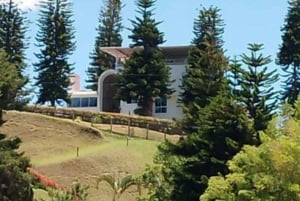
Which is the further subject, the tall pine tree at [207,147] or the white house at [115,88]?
the white house at [115,88]

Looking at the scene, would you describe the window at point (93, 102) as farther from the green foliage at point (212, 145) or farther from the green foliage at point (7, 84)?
the green foliage at point (212, 145)

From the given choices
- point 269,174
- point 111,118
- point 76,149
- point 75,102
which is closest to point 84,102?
point 75,102

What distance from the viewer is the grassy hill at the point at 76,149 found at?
38.6 metres

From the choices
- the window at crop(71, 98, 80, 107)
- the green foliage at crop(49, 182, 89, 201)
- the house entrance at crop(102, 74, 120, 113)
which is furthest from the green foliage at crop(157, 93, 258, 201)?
the window at crop(71, 98, 80, 107)

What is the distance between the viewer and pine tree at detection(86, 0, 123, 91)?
6147 centimetres

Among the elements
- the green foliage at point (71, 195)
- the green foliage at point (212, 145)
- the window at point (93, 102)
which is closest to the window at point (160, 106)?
the window at point (93, 102)

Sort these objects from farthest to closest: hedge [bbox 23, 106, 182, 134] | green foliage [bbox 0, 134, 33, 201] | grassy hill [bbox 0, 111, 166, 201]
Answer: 1. hedge [bbox 23, 106, 182, 134]
2. grassy hill [bbox 0, 111, 166, 201]
3. green foliage [bbox 0, 134, 33, 201]

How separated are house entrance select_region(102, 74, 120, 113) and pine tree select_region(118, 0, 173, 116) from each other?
13.5 ft

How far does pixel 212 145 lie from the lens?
26438 millimetres

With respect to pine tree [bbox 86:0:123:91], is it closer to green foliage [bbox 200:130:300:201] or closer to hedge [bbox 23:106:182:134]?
hedge [bbox 23:106:182:134]

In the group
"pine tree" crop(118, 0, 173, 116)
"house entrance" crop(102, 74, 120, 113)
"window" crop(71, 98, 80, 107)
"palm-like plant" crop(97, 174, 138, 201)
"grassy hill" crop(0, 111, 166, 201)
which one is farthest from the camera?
"window" crop(71, 98, 80, 107)

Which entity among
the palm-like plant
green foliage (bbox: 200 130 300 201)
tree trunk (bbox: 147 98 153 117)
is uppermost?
tree trunk (bbox: 147 98 153 117)

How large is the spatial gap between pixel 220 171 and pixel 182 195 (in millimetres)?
1336

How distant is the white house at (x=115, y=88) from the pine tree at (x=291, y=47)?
654 centimetres
